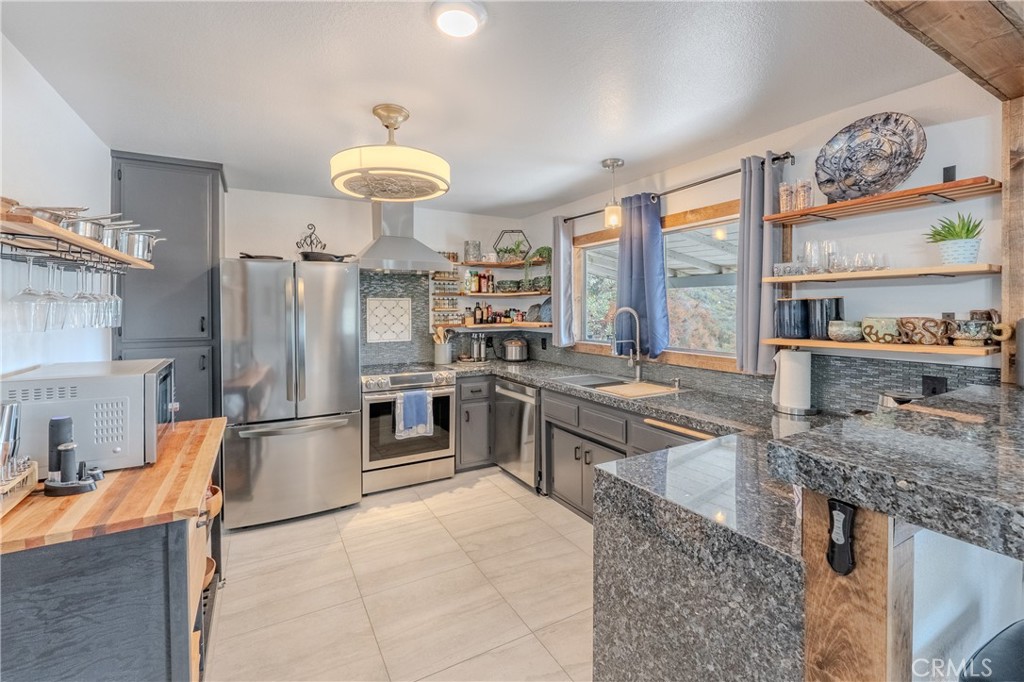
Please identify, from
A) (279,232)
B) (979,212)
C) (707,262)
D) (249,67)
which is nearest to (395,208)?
(279,232)

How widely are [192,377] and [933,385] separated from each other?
418 centimetres

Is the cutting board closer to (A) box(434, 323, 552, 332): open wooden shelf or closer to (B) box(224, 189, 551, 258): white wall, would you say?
(A) box(434, 323, 552, 332): open wooden shelf

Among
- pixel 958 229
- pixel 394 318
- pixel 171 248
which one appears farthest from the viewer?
pixel 394 318

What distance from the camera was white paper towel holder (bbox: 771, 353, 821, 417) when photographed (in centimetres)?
233

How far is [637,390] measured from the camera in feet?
10.5

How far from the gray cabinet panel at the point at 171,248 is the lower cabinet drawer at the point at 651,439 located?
296 cm

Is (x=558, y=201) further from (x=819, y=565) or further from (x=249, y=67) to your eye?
(x=819, y=565)

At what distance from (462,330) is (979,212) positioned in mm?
3623

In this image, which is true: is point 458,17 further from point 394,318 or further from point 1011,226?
point 394,318

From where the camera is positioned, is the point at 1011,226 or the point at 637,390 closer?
the point at 1011,226

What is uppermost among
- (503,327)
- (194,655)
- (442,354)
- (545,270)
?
(545,270)

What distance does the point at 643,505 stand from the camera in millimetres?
1176

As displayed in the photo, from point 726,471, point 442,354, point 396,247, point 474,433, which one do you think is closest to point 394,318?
point 442,354

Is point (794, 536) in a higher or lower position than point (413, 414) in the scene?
Answer: higher
